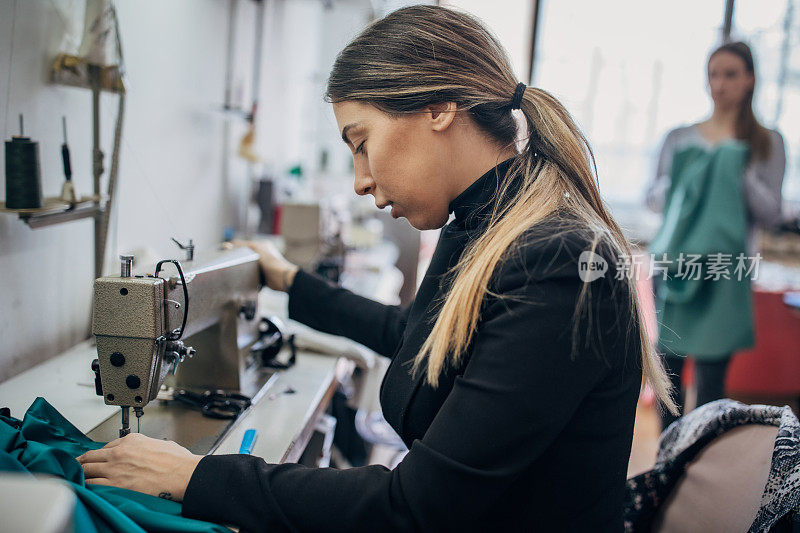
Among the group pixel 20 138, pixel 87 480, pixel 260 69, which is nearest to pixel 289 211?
pixel 260 69

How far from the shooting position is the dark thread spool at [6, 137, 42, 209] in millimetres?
1273

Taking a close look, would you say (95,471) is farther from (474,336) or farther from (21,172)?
(21,172)

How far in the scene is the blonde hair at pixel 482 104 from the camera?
3.22 ft

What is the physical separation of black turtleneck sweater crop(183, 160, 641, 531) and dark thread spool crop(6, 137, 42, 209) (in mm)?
734

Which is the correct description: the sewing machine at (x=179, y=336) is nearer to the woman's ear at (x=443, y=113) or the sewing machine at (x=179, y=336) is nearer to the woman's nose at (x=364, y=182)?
the woman's nose at (x=364, y=182)

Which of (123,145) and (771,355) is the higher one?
(123,145)

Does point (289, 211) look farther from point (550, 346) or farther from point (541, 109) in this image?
point (550, 346)

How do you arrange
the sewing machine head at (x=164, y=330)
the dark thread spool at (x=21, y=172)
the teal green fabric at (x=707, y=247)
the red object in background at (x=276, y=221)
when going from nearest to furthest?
the sewing machine head at (x=164, y=330), the dark thread spool at (x=21, y=172), the teal green fabric at (x=707, y=247), the red object in background at (x=276, y=221)

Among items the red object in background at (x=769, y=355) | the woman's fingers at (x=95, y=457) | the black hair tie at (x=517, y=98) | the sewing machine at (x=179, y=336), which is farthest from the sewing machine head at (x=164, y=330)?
the red object in background at (x=769, y=355)

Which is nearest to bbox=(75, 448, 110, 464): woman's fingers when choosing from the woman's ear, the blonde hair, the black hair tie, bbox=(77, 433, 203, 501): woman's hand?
bbox=(77, 433, 203, 501): woman's hand

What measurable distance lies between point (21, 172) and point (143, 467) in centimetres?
71

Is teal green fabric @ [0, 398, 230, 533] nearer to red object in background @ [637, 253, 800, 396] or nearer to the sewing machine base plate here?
the sewing machine base plate

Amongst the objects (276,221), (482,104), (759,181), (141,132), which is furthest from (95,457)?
(759,181)

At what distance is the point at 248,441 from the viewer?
45.2 inches
